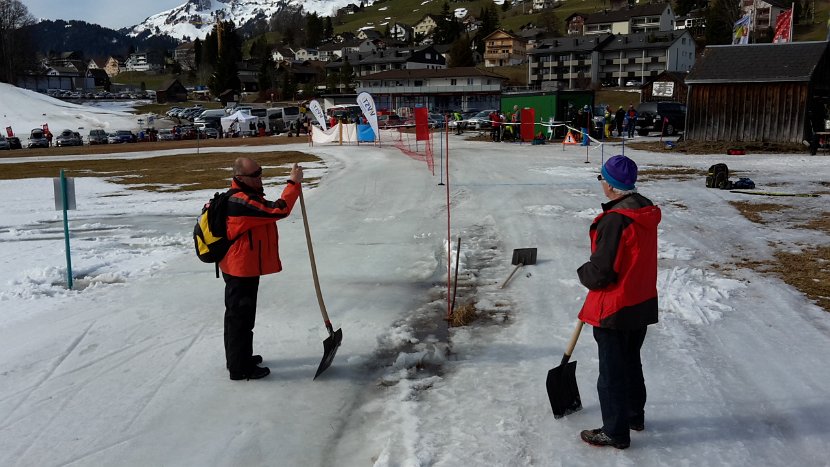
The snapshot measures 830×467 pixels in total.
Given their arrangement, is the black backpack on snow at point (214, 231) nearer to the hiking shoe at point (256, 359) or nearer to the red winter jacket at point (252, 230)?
the red winter jacket at point (252, 230)

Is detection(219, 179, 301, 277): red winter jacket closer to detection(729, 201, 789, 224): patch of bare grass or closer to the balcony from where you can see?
detection(729, 201, 789, 224): patch of bare grass

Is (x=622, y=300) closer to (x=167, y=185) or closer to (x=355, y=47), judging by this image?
(x=167, y=185)

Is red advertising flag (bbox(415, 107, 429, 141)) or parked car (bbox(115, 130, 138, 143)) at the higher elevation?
red advertising flag (bbox(415, 107, 429, 141))

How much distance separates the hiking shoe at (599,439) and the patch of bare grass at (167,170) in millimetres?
14340

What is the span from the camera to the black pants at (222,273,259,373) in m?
4.73

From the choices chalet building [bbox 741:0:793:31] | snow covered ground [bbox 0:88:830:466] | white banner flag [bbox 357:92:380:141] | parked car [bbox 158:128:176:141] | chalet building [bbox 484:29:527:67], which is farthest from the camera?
chalet building [bbox 484:29:527:67]

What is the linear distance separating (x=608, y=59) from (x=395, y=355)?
344 ft

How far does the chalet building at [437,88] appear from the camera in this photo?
8969 centimetres

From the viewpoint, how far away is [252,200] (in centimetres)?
453

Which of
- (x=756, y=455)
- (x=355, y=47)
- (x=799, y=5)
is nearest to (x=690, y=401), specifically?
(x=756, y=455)

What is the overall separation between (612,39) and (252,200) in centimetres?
10756

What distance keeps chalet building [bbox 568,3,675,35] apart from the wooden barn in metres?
111

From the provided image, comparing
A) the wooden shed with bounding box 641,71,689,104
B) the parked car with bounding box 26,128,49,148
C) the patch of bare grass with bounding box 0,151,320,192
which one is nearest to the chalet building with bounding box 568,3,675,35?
the wooden shed with bounding box 641,71,689,104

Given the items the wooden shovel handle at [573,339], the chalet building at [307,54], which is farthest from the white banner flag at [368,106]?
the chalet building at [307,54]
